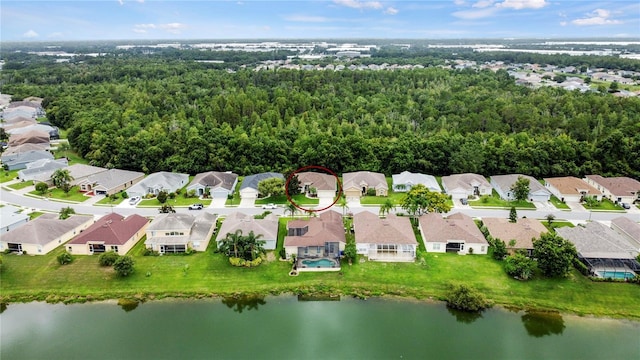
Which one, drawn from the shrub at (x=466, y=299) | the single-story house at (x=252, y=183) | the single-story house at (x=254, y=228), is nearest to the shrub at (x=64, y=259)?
the single-story house at (x=254, y=228)

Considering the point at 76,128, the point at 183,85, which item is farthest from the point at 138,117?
the point at 183,85

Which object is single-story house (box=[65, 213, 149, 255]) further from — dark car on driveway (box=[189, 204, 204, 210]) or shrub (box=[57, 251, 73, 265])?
dark car on driveway (box=[189, 204, 204, 210])

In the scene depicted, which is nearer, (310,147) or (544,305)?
(544,305)

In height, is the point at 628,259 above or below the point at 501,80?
below

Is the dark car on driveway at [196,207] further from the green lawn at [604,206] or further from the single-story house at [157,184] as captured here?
the green lawn at [604,206]

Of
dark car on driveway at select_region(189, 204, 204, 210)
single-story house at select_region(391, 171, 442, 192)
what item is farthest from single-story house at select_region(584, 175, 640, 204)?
dark car on driveway at select_region(189, 204, 204, 210)

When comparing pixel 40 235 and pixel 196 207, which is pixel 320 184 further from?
pixel 40 235

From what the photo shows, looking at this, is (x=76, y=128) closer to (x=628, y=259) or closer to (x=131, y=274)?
(x=131, y=274)
